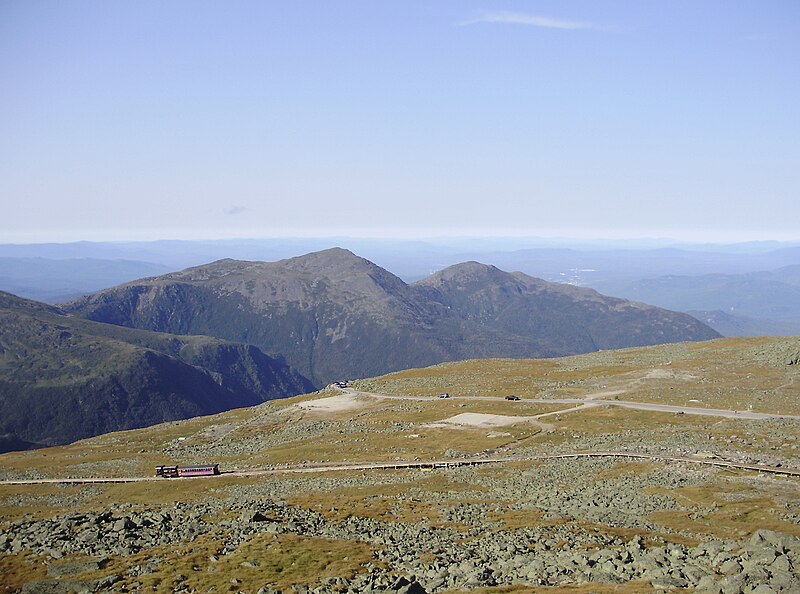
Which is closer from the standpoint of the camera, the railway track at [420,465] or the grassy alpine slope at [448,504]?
the grassy alpine slope at [448,504]

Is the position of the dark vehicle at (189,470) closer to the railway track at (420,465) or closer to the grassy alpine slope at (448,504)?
the railway track at (420,465)

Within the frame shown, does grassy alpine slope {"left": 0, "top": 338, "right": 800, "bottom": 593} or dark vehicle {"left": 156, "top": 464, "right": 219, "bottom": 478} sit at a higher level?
grassy alpine slope {"left": 0, "top": 338, "right": 800, "bottom": 593}

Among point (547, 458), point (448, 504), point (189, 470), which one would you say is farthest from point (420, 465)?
point (189, 470)

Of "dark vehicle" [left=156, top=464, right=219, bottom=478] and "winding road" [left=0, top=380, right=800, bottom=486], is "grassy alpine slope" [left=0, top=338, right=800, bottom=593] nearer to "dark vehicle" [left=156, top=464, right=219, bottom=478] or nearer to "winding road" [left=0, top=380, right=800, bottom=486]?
"winding road" [left=0, top=380, right=800, bottom=486]

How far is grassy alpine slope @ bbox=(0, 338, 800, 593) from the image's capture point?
39781 millimetres

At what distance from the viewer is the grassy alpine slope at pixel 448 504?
3978cm

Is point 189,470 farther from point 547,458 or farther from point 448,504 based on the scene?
point 547,458

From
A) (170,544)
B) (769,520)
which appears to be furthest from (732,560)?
(170,544)

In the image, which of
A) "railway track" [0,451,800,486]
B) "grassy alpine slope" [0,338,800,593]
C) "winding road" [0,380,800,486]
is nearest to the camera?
"grassy alpine slope" [0,338,800,593]

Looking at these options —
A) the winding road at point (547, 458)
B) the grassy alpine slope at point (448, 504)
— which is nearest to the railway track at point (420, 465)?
the winding road at point (547, 458)

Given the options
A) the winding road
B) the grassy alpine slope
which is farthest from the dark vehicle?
the grassy alpine slope

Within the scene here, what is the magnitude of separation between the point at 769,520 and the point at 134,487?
7151cm

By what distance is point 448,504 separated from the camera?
60844mm

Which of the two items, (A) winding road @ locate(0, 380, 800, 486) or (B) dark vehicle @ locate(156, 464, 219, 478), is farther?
(B) dark vehicle @ locate(156, 464, 219, 478)
